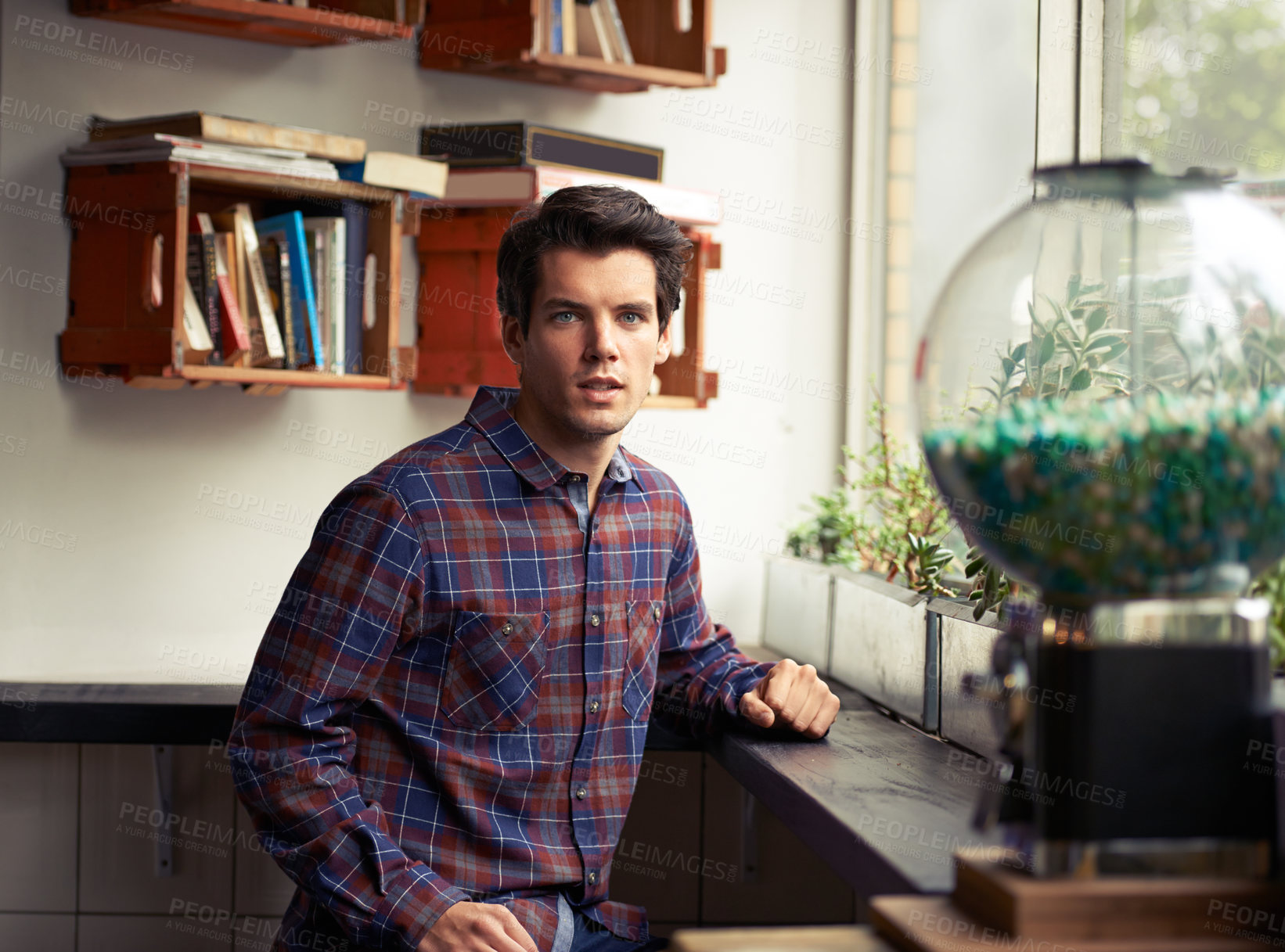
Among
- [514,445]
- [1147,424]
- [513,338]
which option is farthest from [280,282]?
[1147,424]

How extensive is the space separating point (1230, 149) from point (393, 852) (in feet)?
4.85

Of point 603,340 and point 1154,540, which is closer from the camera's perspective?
point 1154,540

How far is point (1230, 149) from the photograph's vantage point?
1.79 metres

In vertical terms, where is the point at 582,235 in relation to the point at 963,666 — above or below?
above

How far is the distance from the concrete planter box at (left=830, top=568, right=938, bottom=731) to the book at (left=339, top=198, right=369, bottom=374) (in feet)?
2.97

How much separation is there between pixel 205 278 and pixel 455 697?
86cm

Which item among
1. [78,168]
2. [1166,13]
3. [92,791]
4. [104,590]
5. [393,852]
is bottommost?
[92,791]

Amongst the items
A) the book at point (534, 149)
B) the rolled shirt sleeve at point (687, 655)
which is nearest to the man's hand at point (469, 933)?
the rolled shirt sleeve at point (687, 655)

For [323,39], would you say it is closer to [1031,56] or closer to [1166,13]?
[1031,56]

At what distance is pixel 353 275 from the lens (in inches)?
82.8

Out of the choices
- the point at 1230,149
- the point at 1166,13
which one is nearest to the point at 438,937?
the point at 1230,149

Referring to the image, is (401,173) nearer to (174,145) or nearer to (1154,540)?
(174,145)

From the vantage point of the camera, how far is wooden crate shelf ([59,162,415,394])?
188 centimetres

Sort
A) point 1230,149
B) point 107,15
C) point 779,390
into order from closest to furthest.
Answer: point 1230,149 → point 107,15 → point 779,390
